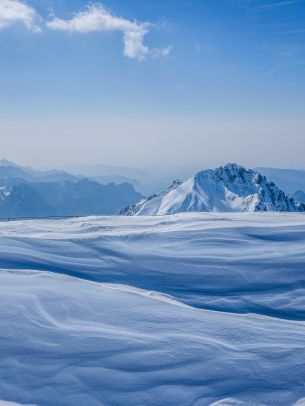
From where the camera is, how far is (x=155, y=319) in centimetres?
390

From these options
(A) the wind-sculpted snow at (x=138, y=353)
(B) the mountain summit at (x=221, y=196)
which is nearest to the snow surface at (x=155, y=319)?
(A) the wind-sculpted snow at (x=138, y=353)

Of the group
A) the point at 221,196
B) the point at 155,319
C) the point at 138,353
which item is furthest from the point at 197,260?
the point at 221,196

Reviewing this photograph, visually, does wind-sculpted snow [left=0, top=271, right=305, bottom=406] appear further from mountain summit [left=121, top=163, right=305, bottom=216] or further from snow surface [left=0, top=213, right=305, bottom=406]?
mountain summit [left=121, top=163, right=305, bottom=216]

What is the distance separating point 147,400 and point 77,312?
1518mm

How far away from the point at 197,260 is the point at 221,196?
549ft

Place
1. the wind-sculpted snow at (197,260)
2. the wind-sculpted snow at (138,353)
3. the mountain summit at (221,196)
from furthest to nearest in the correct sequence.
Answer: the mountain summit at (221,196)
the wind-sculpted snow at (197,260)
the wind-sculpted snow at (138,353)

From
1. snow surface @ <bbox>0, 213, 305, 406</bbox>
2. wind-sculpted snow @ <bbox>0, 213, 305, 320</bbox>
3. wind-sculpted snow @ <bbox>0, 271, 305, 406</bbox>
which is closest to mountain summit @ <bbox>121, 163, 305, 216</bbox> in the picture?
wind-sculpted snow @ <bbox>0, 213, 305, 320</bbox>

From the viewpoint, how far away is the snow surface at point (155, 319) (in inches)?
112

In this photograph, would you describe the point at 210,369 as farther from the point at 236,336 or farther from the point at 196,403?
the point at 236,336

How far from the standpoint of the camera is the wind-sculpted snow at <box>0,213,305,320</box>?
184 inches

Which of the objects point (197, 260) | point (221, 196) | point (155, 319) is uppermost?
point (221, 196)

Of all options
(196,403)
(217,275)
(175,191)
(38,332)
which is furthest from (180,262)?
(175,191)

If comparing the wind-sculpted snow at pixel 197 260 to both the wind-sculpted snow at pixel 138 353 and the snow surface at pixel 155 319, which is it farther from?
the wind-sculpted snow at pixel 138 353

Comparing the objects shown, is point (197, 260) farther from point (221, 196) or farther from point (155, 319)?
point (221, 196)
